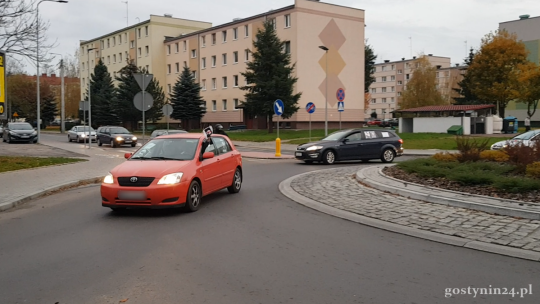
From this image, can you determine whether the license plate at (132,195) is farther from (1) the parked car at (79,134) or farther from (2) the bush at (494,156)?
(1) the parked car at (79,134)

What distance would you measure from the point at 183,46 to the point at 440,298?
67.0m

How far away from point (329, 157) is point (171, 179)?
11.7 meters

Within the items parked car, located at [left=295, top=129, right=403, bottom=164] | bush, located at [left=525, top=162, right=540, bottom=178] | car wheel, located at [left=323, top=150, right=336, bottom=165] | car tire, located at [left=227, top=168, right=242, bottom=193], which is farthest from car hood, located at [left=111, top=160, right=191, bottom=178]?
car wheel, located at [left=323, top=150, right=336, bottom=165]

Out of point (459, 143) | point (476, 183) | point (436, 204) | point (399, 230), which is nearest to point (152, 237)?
point (399, 230)

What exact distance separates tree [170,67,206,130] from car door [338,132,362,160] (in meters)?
36.9

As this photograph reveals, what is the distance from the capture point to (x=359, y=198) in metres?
10.2

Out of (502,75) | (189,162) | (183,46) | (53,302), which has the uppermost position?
(183,46)

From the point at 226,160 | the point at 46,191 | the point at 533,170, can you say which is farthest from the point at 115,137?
the point at 533,170

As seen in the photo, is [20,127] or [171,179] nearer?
[171,179]

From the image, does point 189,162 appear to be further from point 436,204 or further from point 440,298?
point 440,298

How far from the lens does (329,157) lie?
64.0 feet

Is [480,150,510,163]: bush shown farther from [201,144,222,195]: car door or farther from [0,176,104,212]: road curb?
[0,176,104,212]: road curb

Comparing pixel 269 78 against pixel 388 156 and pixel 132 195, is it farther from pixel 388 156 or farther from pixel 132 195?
pixel 132 195

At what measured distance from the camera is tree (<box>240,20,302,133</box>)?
40750 millimetres
